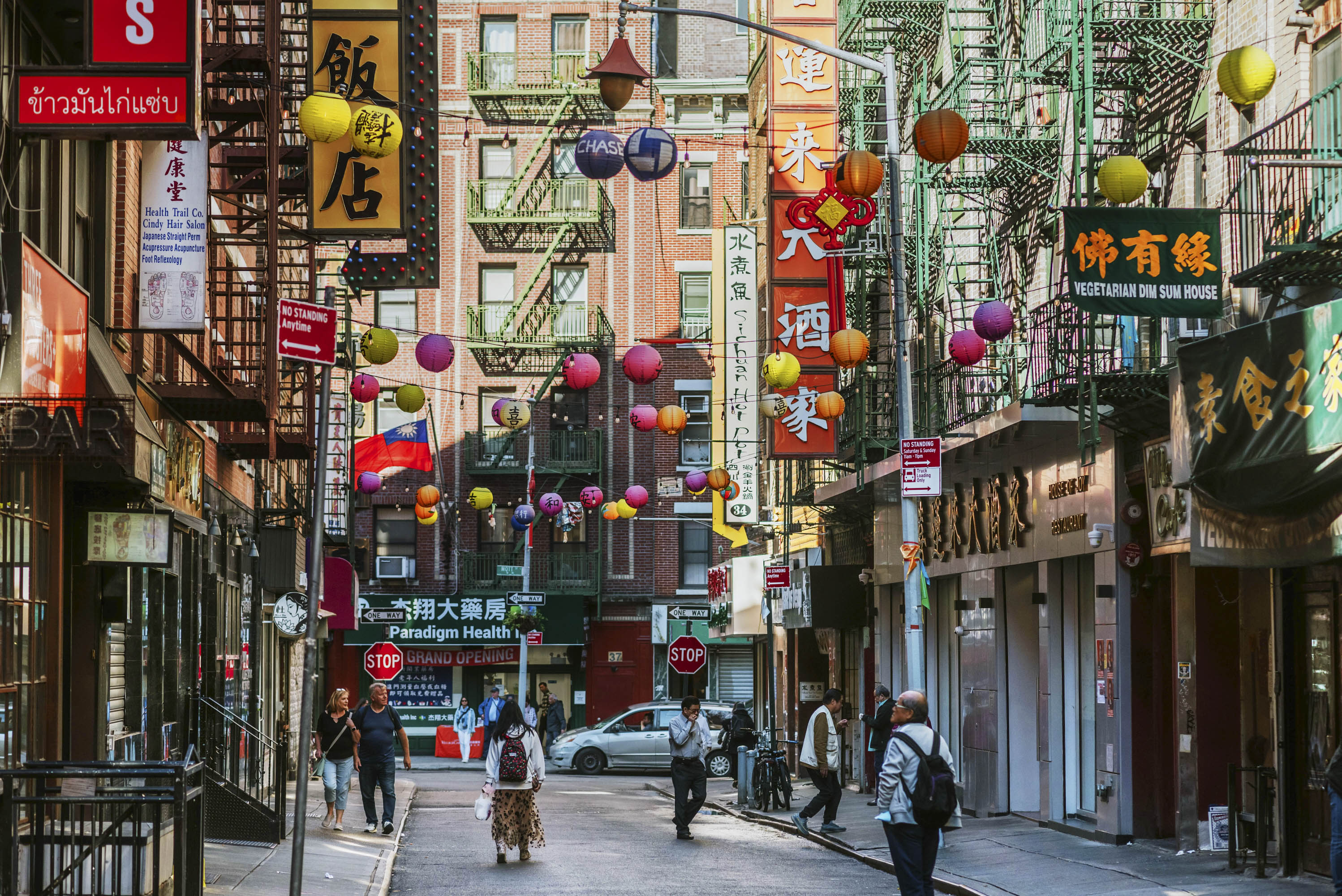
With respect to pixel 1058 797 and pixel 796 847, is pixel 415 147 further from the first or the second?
pixel 1058 797

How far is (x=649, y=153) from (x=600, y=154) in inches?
20.6

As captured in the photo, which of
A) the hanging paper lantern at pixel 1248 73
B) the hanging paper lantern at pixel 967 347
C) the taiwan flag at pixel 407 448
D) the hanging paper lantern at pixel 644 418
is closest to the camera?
the hanging paper lantern at pixel 1248 73

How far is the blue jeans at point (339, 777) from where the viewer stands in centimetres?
2158

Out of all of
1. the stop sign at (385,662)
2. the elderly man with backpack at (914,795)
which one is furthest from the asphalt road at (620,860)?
the stop sign at (385,662)

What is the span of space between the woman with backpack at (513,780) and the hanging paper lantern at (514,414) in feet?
37.5

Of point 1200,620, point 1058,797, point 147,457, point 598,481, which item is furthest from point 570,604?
point 147,457

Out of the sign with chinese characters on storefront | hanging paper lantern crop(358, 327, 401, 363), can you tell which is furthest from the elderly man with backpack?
hanging paper lantern crop(358, 327, 401, 363)

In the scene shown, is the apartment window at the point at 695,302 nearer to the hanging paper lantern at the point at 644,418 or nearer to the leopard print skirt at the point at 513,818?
the hanging paper lantern at the point at 644,418

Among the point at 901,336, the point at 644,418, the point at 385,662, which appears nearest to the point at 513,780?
the point at 901,336

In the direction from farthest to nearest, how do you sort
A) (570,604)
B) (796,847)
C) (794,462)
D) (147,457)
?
(570,604) → (794,462) → (796,847) → (147,457)

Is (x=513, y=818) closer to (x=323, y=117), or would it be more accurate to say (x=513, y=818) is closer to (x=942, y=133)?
(x=323, y=117)

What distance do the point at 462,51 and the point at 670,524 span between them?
16.2 meters

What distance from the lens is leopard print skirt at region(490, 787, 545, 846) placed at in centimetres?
1877

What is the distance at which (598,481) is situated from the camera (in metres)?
52.1
